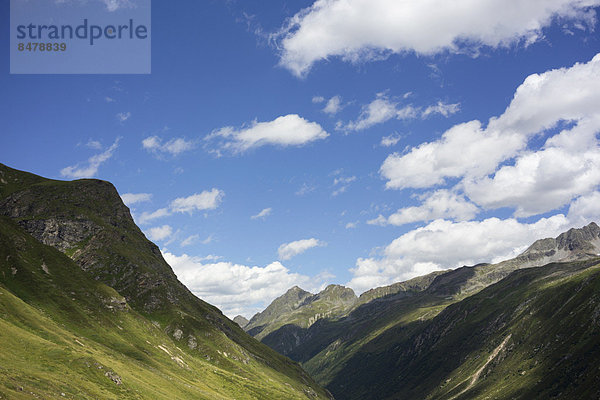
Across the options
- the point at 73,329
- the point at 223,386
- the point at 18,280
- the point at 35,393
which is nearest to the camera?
the point at 35,393

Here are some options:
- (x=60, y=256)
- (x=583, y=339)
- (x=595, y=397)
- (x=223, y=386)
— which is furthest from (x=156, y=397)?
(x=583, y=339)

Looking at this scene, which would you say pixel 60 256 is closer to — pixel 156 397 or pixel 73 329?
pixel 73 329

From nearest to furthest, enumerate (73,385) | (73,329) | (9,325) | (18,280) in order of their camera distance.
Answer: (73,385) → (9,325) → (73,329) → (18,280)

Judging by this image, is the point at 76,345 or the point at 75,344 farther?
the point at 75,344

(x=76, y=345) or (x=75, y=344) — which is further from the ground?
(x=75, y=344)

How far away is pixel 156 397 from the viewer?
102438mm

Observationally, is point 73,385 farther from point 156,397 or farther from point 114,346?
point 114,346

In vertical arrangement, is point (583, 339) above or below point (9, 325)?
below

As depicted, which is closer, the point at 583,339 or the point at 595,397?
the point at 595,397

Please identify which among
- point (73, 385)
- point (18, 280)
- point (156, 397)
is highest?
point (18, 280)

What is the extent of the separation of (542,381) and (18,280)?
240327mm

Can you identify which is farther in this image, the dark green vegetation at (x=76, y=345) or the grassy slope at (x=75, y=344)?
the grassy slope at (x=75, y=344)

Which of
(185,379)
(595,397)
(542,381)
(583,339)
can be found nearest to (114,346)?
(185,379)

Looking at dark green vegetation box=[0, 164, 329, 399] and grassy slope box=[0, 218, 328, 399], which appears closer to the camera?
dark green vegetation box=[0, 164, 329, 399]
